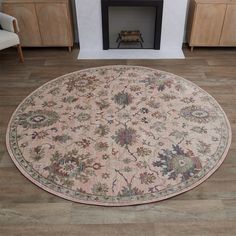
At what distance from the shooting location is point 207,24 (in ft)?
12.1

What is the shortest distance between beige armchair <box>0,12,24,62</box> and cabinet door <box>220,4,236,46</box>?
2690mm

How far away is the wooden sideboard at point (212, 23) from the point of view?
3.57 m

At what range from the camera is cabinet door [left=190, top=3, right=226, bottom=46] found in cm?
358

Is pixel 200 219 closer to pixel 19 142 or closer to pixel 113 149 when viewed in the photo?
pixel 113 149

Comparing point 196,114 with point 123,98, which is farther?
point 123,98

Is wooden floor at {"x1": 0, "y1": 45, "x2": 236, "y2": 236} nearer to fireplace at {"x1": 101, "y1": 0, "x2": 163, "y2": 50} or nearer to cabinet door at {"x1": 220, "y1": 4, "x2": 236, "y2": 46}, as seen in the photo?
cabinet door at {"x1": 220, "y1": 4, "x2": 236, "y2": 46}

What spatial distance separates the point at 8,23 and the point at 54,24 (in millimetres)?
585

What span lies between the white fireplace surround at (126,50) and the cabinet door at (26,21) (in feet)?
1.92

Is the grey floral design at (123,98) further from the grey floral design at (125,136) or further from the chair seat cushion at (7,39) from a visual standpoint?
the chair seat cushion at (7,39)

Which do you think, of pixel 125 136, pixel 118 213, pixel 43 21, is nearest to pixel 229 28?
pixel 125 136

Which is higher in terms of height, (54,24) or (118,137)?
(54,24)

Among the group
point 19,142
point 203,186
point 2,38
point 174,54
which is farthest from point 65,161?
point 174,54

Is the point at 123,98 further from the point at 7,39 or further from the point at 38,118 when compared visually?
the point at 7,39

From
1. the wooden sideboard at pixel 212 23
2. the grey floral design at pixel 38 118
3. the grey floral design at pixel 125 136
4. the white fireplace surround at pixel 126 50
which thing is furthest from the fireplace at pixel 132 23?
the grey floral design at pixel 125 136
